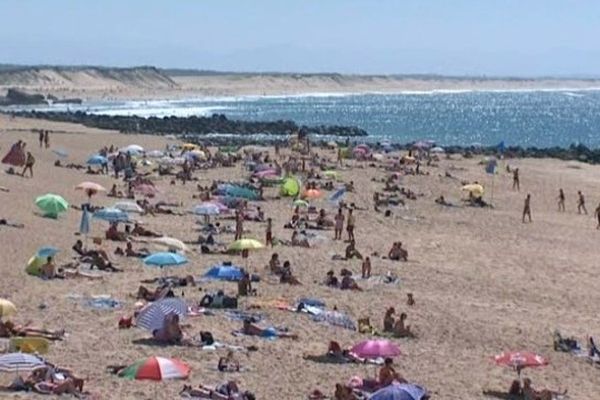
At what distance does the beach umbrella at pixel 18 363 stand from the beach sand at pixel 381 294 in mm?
147

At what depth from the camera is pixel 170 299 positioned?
15430 mm

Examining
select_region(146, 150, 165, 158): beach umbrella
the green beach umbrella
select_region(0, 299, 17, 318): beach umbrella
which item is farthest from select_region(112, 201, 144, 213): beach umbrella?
select_region(146, 150, 165, 158): beach umbrella

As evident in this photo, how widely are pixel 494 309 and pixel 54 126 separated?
150 ft

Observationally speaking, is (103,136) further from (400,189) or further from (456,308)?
(456,308)

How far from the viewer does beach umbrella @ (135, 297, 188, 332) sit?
15.0 m

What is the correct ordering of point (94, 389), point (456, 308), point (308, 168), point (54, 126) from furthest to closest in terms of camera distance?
point (54, 126)
point (308, 168)
point (456, 308)
point (94, 389)

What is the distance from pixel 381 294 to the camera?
65.3ft

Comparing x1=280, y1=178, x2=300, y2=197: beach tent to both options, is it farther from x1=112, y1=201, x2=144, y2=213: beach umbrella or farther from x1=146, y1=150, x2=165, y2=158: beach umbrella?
x1=146, y1=150, x2=165, y2=158: beach umbrella

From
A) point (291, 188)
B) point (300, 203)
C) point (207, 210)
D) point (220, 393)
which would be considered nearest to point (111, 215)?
point (207, 210)

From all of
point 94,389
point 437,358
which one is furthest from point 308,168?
point 94,389

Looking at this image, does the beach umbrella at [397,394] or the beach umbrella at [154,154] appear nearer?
the beach umbrella at [397,394]

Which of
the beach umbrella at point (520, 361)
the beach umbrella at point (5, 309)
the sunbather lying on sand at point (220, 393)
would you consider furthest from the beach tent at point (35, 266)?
the beach umbrella at point (520, 361)

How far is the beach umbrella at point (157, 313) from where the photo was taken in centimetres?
1502

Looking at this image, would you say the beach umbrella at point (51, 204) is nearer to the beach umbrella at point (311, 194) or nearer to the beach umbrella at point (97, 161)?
the beach umbrella at point (311, 194)
